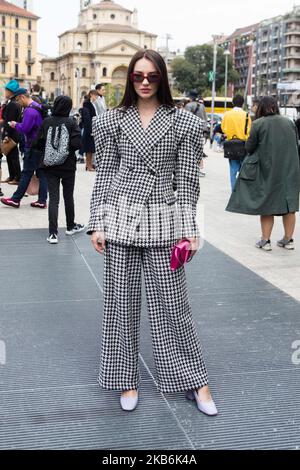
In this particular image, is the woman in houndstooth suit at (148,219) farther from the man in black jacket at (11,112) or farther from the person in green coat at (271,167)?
the man in black jacket at (11,112)

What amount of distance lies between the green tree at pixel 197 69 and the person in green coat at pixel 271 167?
333 ft

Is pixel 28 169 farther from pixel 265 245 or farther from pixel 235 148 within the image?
pixel 265 245

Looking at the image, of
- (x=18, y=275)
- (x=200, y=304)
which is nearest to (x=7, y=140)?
(x=18, y=275)

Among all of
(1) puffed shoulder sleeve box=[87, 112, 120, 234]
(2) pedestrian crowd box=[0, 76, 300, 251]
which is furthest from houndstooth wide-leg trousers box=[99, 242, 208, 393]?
(2) pedestrian crowd box=[0, 76, 300, 251]

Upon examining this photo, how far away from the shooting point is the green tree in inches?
4235

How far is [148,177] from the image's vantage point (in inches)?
132

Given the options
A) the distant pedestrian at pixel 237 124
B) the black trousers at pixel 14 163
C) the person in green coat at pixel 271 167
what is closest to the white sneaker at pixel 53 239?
the person in green coat at pixel 271 167

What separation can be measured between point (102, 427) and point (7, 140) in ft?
28.4

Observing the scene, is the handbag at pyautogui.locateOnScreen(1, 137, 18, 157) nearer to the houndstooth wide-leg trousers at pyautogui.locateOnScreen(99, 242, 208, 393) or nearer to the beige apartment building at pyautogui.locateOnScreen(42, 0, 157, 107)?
the houndstooth wide-leg trousers at pyautogui.locateOnScreen(99, 242, 208, 393)

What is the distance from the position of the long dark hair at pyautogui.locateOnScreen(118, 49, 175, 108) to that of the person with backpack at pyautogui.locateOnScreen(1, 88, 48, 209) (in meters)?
6.27

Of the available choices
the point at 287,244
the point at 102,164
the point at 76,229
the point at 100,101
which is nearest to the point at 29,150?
the point at 76,229

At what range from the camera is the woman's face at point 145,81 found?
332 centimetres

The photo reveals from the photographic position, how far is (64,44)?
464 feet

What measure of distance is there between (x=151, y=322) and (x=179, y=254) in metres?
0.43
